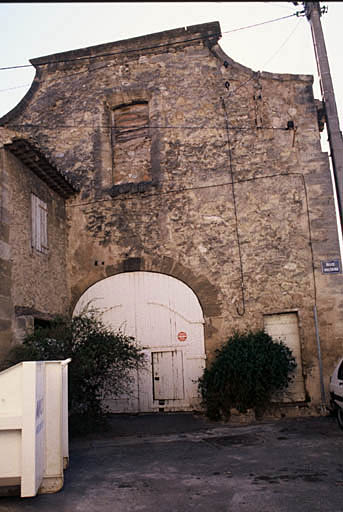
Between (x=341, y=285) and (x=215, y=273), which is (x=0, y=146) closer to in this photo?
(x=215, y=273)

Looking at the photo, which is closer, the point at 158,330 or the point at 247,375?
the point at 247,375

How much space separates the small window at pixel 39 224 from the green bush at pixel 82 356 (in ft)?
5.64

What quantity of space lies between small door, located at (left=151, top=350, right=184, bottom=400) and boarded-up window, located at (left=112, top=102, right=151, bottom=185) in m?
3.98

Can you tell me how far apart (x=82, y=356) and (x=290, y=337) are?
430cm

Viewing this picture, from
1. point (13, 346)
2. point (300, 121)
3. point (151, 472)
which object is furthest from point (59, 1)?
point (300, 121)

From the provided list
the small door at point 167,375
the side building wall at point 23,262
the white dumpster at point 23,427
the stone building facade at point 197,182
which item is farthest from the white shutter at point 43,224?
the white dumpster at point 23,427

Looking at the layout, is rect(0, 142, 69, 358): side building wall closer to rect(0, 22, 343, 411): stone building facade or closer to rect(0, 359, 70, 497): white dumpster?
rect(0, 22, 343, 411): stone building facade

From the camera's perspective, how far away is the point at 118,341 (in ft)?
27.8

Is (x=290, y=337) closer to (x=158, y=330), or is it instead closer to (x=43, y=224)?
(x=158, y=330)

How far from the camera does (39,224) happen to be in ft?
32.0

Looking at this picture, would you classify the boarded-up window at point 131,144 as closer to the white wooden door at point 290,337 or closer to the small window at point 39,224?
the small window at point 39,224

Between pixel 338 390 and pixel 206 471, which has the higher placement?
pixel 338 390

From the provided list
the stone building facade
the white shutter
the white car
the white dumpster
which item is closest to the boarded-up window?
the stone building facade

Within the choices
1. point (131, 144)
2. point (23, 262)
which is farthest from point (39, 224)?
point (131, 144)
